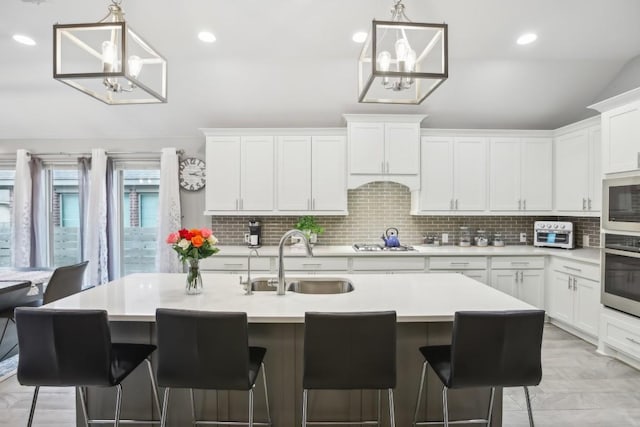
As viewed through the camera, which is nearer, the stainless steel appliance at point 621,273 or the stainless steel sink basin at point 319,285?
the stainless steel sink basin at point 319,285

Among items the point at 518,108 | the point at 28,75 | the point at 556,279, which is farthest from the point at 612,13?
the point at 28,75

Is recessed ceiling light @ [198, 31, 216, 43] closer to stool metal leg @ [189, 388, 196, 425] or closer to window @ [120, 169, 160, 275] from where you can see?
window @ [120, 169, 160, 275]

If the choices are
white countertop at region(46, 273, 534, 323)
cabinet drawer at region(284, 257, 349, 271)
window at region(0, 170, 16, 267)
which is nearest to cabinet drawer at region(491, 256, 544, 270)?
cabinet drawer at region(284, 257, 349, 271)

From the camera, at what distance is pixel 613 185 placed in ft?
10.8

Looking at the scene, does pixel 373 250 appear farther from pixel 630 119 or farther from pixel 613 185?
pixel 630 119

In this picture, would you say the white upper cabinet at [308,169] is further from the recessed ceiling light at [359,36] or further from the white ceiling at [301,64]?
the recessed ceiling light at [359,36]

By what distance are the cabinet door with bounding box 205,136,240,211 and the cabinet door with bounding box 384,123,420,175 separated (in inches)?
73.8

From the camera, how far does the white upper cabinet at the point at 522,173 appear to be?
4.61 metres

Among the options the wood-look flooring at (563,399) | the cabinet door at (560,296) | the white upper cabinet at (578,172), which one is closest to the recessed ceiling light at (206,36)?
the wood-look flooring at (563,399)

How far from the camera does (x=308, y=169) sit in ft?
14.8

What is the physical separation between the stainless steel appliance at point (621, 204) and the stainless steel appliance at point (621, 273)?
0.10 m

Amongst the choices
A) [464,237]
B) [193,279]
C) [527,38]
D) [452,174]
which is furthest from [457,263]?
[193,279]

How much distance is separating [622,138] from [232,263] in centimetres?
405

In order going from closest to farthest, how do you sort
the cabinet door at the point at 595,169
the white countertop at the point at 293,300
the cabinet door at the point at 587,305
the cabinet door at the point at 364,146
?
the white countertop at the point at 293,300 → the cabinet door at the point at 587,305 → the cabinet door at the point at 595,169 → the cabinet door at the point at 364,146
